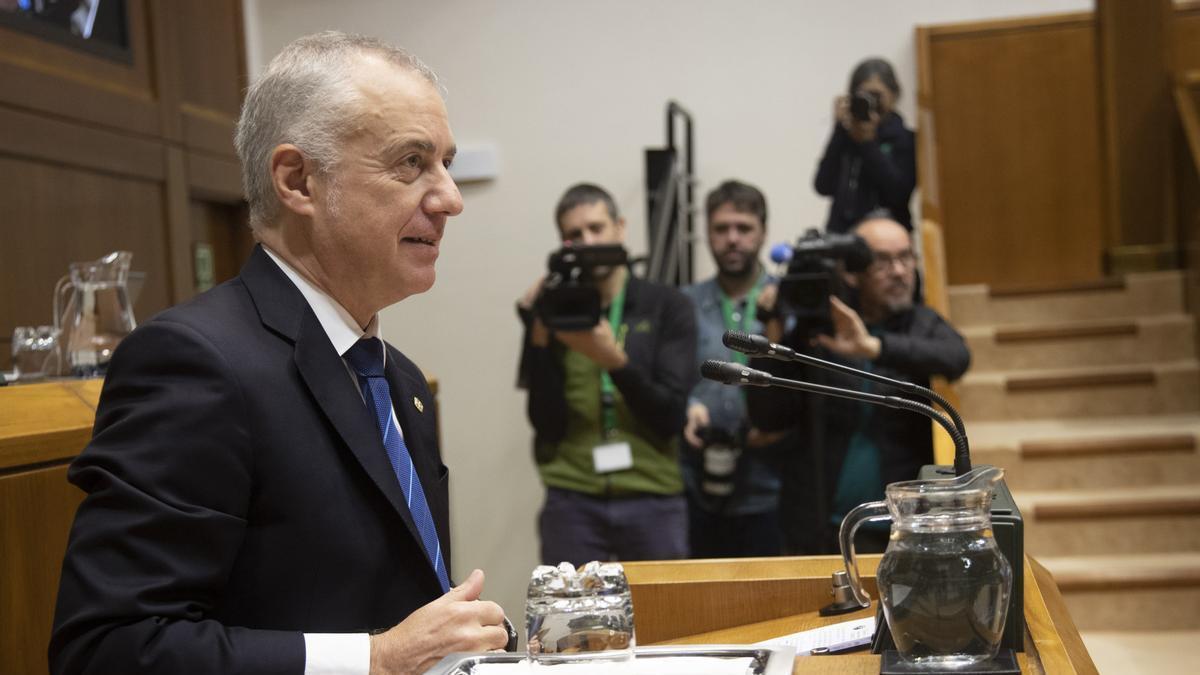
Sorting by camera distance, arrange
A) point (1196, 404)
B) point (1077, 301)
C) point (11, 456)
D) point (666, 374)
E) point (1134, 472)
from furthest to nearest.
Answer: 1. point (1077, 301)
2. point (1196, 404)
3. point (1134, 472)
4. point (666, 374)
5. point (11, 456)

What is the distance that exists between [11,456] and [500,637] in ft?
2.95

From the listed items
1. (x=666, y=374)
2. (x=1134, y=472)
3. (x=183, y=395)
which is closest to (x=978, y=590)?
(x=183, y=395)

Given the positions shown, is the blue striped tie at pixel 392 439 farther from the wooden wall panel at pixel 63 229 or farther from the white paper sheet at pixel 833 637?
the wooden wall panel at pixel 63 229

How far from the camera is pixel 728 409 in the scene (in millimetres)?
3801

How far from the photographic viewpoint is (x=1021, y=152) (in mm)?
6434

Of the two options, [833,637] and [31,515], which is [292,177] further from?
[833,637]

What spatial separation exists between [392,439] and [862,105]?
3419 mm

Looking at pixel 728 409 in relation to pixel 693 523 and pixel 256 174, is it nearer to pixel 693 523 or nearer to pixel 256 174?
pixel 693 523

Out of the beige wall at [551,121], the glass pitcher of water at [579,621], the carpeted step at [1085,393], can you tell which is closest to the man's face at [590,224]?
the carpeted step at [1085,393]

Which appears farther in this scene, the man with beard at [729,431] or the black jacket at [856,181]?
the black jacket at [856,181]

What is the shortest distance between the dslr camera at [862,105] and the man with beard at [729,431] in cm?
83

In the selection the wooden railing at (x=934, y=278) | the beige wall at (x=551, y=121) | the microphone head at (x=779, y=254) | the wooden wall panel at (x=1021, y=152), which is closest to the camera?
the microphone head at (x=779, y=254)

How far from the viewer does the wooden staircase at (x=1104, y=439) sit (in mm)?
4039

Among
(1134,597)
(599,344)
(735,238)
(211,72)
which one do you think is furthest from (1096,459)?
(211,72)
